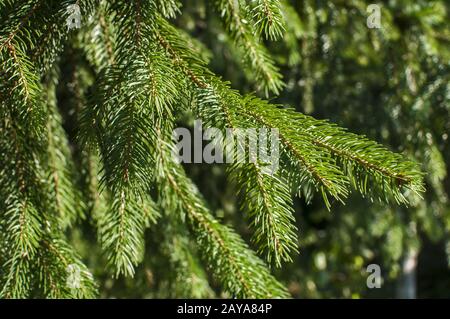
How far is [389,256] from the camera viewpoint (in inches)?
105

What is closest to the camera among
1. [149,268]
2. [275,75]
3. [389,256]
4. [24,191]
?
[24,191]

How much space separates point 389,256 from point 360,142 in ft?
6.15

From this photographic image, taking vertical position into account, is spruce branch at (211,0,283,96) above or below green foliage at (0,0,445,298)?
above

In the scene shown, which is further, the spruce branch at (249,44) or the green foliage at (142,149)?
the spruce branch at (249,44)

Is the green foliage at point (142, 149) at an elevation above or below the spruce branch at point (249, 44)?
below

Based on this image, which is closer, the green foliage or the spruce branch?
the green foliage

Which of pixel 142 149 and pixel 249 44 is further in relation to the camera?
pixel 249 44

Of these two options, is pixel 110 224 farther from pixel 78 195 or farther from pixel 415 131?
pixel 415 131

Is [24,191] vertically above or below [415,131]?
below

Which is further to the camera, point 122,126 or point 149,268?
point 149,268

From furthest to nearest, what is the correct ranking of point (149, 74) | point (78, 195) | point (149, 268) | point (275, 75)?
point (149, 268) < point (78, 195) < point (275, 75) < point (149, 74)

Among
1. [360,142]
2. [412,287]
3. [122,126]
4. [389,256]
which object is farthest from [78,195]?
[412,287]

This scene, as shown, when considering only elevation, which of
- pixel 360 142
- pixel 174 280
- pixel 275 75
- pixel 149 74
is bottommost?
pixel 174 280

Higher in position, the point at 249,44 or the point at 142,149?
the point at 249,44
